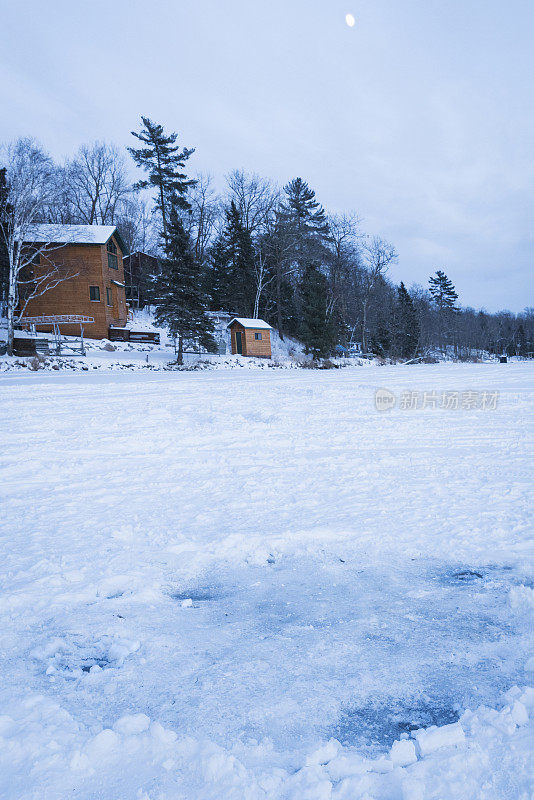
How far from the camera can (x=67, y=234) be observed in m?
29.1

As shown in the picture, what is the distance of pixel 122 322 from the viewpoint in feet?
111

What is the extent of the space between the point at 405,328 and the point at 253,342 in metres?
24.7

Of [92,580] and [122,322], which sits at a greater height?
[122,322]

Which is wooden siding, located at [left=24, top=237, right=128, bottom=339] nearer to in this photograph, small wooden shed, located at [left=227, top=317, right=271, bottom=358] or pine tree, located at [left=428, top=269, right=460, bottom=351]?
small wooden shed, located at [left=227, top=317, right=271, bottom=358]

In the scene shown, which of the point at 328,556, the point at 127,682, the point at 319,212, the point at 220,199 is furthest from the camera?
the point at 319,212

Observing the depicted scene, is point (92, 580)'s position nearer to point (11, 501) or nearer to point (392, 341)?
point (11, 501)

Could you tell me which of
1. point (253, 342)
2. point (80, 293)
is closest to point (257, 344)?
point (253, 342)

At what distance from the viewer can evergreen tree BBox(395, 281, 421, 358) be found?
47759 millimetres

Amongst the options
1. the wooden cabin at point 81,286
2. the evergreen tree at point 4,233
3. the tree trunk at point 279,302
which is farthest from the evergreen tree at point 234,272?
the evergreen tree at point 4,233

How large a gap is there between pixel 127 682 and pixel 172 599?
2.24ft

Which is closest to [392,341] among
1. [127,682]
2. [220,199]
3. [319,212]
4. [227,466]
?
[319,212]

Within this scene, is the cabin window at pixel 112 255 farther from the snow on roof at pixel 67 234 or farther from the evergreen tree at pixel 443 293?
the evergreen tree at pixel 443 293

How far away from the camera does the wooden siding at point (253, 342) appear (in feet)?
101

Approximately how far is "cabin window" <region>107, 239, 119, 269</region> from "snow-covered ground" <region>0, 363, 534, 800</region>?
3107 cm
